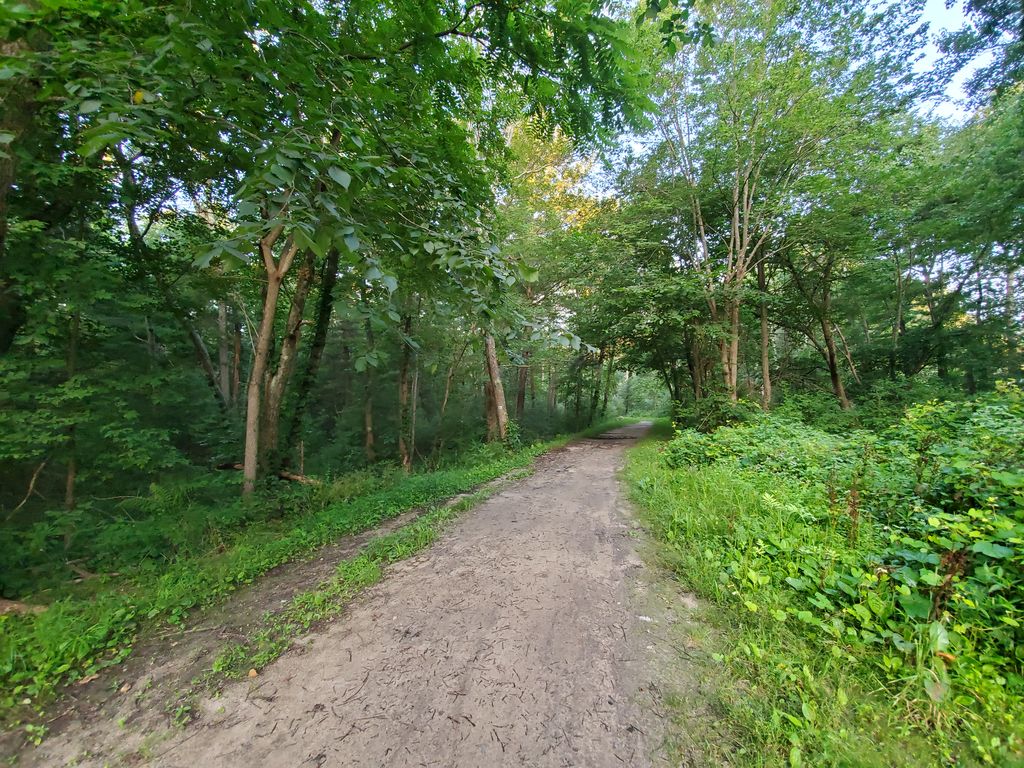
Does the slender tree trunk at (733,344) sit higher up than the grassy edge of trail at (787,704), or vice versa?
the slender tree trunk at (733,344)

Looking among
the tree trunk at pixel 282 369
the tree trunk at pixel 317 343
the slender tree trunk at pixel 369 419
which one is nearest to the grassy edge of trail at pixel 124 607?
the tree trunk at pixel 282 369

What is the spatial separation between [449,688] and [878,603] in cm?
251

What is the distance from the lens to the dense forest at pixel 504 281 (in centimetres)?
189

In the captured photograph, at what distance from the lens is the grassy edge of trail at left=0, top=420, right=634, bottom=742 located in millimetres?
2125

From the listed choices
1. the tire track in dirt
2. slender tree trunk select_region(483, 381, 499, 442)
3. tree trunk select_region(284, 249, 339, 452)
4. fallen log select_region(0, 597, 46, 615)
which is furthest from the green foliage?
slender tree trunk select_region(483, 381, 499, 442)

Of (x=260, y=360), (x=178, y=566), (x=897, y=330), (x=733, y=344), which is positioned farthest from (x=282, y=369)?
(x=897, y=330)

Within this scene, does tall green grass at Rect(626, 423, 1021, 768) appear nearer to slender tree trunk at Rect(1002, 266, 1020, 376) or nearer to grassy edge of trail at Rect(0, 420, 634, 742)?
grassy edge of trail at Rect(0, 420, 634, 742)

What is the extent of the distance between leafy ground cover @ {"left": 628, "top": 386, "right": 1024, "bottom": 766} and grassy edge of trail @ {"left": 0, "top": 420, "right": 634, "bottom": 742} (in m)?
3.11

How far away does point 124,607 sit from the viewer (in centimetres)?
285

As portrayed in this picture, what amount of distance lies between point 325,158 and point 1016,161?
1442 centimetres

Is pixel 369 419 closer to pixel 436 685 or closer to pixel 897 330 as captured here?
pixel 436 685

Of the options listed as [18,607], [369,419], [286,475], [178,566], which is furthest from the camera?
[369,419]

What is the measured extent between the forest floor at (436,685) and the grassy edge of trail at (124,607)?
206mm

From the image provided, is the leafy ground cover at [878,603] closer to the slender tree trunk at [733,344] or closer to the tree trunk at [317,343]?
the tree trunk at [317,343]
